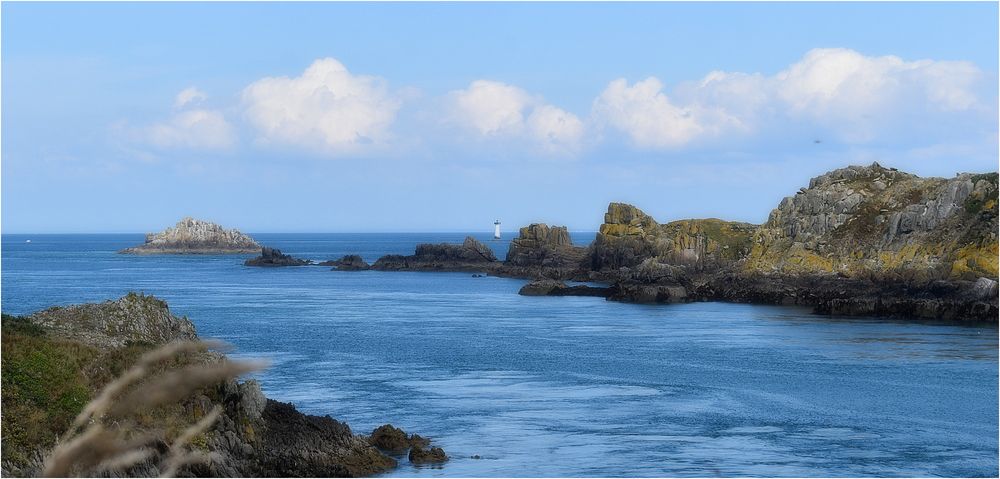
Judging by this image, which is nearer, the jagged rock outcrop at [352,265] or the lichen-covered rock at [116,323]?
the lichen-covered rock at [116,323]

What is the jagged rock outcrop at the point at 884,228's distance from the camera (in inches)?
3501

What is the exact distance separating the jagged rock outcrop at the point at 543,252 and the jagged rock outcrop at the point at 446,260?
3.97m

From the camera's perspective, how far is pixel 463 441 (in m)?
33.6

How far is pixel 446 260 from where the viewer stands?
16550 centimetres

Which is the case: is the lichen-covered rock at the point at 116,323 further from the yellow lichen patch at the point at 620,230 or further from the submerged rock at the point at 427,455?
the yellow lichen patch at the point at 620,230

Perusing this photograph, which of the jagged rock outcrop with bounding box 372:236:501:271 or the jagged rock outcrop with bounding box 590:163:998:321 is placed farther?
the jagged rock outcrop with bounding box 372:236:501:271

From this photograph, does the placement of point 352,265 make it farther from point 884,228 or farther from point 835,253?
point 884,228

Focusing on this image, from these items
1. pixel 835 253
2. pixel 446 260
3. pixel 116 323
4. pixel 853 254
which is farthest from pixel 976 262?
pixel 446 260

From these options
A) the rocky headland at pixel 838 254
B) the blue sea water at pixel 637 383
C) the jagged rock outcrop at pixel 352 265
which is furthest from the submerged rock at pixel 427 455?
the jagged rock outcrop at pixel 352 265

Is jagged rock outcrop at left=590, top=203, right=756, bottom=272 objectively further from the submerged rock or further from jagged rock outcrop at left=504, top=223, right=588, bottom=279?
the submerged rock

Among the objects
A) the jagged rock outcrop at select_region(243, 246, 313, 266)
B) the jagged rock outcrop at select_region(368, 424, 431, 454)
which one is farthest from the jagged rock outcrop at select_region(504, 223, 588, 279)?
the jagged rock outcrop at select_region(368, 424, 431, 454)

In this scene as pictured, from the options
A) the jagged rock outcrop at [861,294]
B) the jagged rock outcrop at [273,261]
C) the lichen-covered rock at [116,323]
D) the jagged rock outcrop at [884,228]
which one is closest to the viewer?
the lichen-covered rock at [116,323]

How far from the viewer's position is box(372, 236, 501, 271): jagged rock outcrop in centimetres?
16100

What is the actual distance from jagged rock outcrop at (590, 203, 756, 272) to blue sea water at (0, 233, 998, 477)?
24.8 meters
